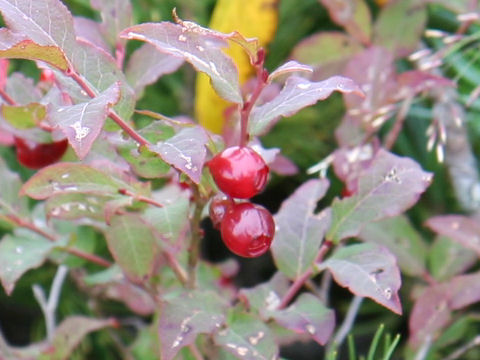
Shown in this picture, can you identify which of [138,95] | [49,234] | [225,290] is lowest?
[225,290]

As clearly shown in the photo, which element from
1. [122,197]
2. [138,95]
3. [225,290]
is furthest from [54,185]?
[225,290]

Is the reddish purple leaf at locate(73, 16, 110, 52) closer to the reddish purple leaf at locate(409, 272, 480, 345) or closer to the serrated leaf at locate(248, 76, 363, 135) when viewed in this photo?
the serrated leaf at locate(248, 76, 363, 135)

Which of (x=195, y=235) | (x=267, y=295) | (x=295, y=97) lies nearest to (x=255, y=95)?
(x=295, y=97)

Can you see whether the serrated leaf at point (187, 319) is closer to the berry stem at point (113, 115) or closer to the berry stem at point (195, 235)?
the berry stem at point (195, 235)

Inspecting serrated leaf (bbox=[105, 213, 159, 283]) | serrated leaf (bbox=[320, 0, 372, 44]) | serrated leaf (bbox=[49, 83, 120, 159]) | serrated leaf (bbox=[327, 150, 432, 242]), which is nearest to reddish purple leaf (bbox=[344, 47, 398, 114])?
serrated leaf (bbox=[320, 0, 372, 44])

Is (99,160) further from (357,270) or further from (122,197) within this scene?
(357,270)
